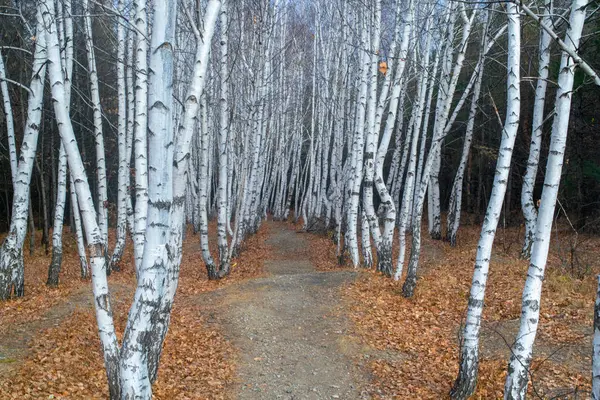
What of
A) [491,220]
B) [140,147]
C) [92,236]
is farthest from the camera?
[140,147]

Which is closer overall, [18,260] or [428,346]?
[428,346]

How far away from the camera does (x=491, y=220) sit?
4785 mm

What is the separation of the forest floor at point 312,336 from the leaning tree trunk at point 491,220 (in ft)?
0.93

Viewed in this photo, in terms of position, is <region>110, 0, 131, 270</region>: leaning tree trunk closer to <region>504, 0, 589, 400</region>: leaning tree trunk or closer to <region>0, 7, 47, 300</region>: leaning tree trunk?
<region>0, 7, 47, 300</region>: leaning tree trunk

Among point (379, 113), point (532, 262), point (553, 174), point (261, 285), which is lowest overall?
point (261, 285)

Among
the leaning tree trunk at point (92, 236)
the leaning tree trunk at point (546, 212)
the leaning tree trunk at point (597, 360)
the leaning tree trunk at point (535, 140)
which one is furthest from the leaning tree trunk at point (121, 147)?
the leaning tree trunk at point (597, 360)

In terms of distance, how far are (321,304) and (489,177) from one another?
17.3 m

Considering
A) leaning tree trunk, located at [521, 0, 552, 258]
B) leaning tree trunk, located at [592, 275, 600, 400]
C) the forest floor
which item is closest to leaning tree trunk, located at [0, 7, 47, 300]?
the forest floor

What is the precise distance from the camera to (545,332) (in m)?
6.96

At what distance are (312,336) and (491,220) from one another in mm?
3634

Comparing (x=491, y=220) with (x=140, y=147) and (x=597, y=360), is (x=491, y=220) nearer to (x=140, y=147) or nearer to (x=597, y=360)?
(x=597, y=360)

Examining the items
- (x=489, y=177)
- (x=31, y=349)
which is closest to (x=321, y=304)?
(x=31, y=349)

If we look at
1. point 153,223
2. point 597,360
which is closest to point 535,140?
point 597,360

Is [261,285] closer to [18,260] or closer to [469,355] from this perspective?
[18,260]
